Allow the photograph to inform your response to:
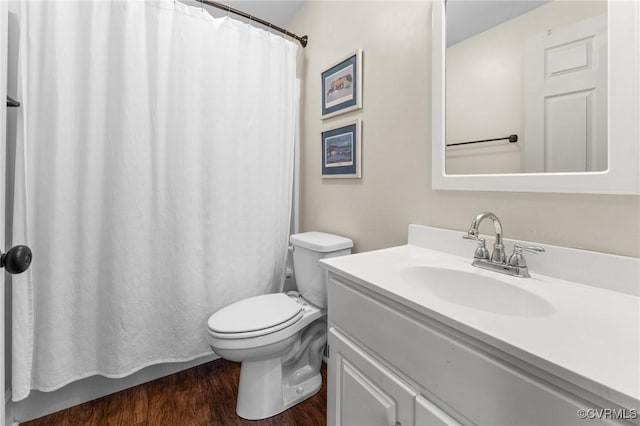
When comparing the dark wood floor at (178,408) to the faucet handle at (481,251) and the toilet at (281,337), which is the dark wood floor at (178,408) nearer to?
the toilet at (281,337)

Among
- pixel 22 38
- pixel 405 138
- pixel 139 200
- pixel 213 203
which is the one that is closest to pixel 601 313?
pixel 405 138

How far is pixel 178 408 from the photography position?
1.39m

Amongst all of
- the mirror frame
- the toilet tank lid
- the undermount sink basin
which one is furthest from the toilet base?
the mirror frame

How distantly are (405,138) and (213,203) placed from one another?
104 cm

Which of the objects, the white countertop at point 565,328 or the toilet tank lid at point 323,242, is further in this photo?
the toilet tank lid at point 323,242

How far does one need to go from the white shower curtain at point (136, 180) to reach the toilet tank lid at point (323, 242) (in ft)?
0.89

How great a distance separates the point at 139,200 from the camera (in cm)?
139

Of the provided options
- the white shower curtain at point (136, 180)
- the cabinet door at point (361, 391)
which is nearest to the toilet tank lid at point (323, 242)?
the white shower curtain at point (136, 180)

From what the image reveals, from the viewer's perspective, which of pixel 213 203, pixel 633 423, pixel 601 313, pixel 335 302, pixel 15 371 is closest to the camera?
pixel 633 423

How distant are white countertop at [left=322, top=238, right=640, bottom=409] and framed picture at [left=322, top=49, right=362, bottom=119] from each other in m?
1.01

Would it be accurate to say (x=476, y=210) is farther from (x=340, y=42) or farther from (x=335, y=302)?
(x=340, y=42)

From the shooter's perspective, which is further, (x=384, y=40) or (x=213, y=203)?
(x=213, y=203)

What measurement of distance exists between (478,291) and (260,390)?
106 centimetres

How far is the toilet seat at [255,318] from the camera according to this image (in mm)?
1212
